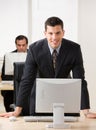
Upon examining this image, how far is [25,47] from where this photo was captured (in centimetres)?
641

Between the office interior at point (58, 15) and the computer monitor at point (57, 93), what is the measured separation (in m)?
4.65

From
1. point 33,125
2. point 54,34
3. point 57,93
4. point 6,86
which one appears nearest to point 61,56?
point 54,34

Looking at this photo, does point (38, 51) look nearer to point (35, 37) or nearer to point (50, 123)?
point (50, 123)

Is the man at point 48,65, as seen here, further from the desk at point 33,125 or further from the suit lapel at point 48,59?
the desk at point 33,125

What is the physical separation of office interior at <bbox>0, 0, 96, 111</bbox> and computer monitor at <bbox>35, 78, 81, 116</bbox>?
4646mm

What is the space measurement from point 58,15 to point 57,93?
489 cm

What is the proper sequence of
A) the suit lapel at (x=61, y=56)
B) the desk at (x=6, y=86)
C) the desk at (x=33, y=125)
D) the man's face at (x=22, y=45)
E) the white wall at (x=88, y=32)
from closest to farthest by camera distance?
the desk at (x=33, y=125)
the suit lapel at (x=61, y=56)
the desk at (x=6, y=86)
the man's face at (x=22, y=45)
the white wall at (x=88, y=32)

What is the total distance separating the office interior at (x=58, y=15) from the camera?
740cm

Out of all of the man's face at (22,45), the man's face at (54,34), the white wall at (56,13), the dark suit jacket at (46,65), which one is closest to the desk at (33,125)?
the dark suit jacket at (46,65)

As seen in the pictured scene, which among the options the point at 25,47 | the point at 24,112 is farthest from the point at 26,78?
the point at 25,47

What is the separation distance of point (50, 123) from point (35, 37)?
485cm

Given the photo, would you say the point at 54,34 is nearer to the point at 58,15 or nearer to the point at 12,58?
the point at 12,58

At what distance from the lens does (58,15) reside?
755 centimetres

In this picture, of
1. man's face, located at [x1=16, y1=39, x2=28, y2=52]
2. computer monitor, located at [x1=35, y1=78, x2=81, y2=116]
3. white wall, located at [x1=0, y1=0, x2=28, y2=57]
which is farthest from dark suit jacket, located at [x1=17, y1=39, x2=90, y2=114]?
white wall, located at [x1=0, y1=0, x2=28, y2=57]
